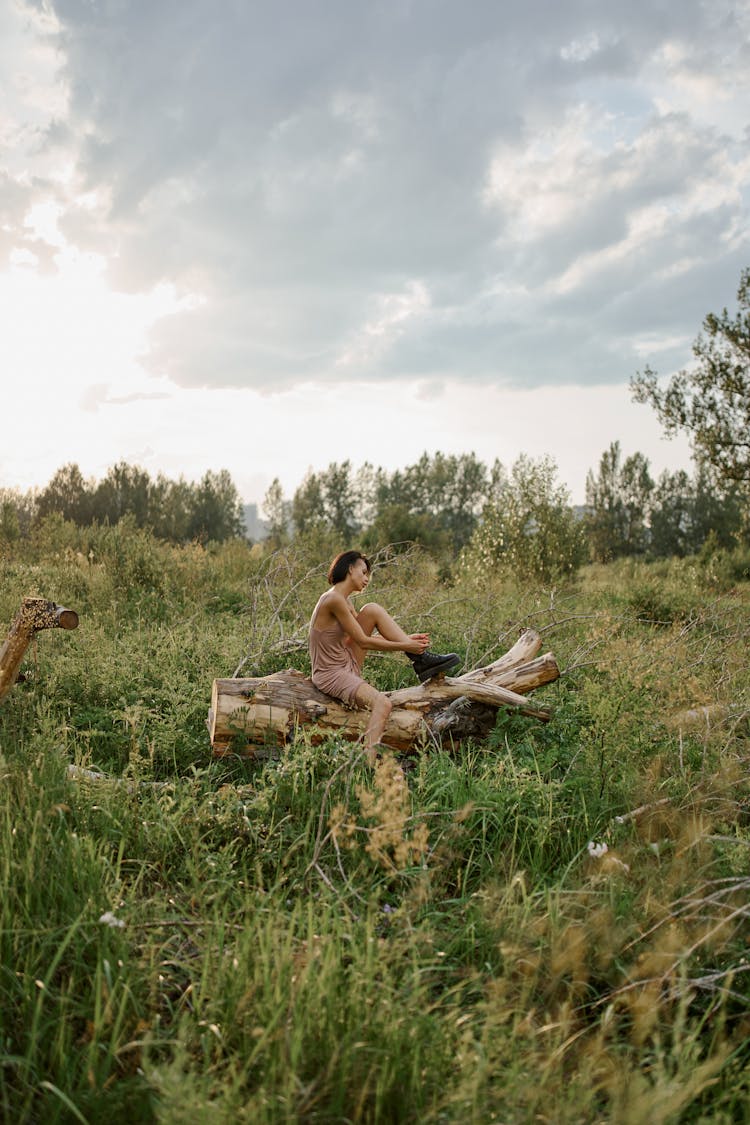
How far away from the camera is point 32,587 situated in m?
9.79

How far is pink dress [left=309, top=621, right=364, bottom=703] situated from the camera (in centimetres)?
539

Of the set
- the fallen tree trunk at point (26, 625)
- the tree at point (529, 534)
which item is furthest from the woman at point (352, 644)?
the tree at point (529, 534)

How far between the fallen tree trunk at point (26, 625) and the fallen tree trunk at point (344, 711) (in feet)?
3.98

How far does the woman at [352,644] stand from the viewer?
5.35 m

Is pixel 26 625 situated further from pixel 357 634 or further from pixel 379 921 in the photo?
pixel 379 921

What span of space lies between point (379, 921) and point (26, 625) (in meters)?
3.52

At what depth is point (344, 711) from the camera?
5434 mm

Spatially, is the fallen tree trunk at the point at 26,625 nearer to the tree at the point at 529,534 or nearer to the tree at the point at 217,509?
the tree at the point at 529,534

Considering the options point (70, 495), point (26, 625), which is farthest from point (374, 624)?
point (70, 495)

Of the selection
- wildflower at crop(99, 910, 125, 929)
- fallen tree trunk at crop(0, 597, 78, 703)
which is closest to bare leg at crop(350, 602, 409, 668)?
fallen tree trunk at crop(0, 597, 78, 703)

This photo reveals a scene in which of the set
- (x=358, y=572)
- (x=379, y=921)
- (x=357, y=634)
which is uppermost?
(x=358, y=572)

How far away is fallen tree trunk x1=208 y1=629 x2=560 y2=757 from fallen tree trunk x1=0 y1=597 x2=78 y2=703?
1.21 meters

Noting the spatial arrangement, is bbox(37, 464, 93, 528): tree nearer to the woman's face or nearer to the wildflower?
the woman's face

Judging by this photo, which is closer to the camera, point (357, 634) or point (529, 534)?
point (357, 634)
